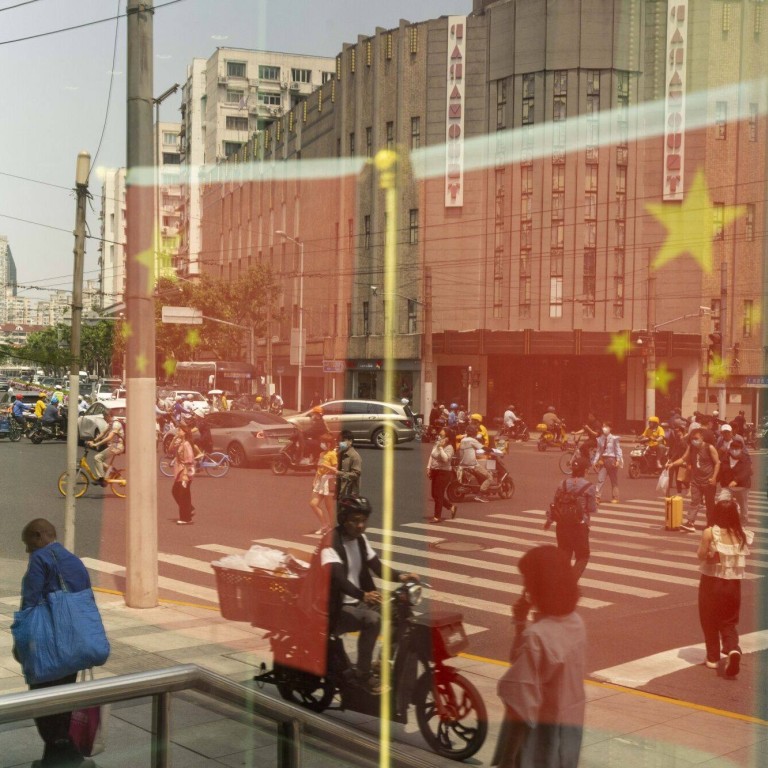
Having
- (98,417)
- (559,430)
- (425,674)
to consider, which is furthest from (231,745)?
(98,417)

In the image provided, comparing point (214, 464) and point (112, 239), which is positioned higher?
point (112, 239)

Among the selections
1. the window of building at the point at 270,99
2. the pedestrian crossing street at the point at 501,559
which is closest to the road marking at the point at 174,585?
the pedestrian crossing street at the point at 501,559

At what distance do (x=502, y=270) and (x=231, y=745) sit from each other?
72.7 inches

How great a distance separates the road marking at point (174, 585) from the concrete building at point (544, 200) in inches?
218

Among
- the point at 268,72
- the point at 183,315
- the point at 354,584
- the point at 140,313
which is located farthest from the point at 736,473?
the point at 268,72

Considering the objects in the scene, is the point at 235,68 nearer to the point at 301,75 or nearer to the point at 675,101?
the point at 301,75

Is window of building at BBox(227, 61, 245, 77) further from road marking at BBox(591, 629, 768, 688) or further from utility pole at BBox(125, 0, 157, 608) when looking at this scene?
road marking at BBox(591, 629, 768, 688)

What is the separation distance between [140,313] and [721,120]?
5.13m

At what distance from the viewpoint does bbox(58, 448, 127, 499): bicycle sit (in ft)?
55.6

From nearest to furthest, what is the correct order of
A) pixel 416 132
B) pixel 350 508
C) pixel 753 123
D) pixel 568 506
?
pixel 753 123 < pixel 416 132 < pixel 350 508 < pixel 568 506

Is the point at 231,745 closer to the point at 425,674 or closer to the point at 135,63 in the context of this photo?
the point at 425,674

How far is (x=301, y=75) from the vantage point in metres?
4.07

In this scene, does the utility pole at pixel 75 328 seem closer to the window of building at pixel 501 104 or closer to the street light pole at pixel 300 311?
the street light pole at pixel 300 311

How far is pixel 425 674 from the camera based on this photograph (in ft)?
17.1
